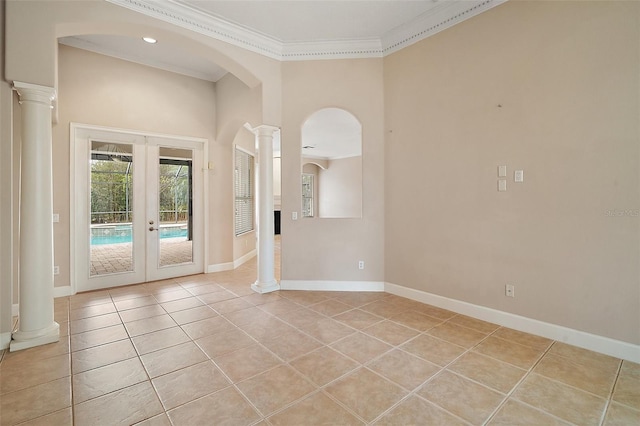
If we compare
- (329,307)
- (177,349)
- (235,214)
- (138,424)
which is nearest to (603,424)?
(329,307)

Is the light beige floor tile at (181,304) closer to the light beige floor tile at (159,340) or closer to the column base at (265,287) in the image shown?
the light beige floor tile at (159,340)

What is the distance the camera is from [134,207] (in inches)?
193

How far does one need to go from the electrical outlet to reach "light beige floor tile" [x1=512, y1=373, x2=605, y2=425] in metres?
1.04

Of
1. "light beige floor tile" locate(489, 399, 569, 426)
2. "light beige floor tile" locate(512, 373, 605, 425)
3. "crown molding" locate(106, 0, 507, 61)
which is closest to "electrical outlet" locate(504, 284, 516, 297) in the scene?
"light beige floor tile" locate(512, 373, 605, 425)

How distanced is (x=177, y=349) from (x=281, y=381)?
112cm

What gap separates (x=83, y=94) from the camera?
4430 millimetres

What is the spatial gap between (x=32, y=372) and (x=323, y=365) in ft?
7.48

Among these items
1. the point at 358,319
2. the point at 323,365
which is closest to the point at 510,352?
the point at 358,319

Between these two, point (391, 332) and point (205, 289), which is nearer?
point (391, 332)

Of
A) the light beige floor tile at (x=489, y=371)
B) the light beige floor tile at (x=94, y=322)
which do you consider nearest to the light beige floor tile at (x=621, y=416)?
the light beige floor tile at (x=489, y=371)

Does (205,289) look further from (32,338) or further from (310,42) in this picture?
(310,42)

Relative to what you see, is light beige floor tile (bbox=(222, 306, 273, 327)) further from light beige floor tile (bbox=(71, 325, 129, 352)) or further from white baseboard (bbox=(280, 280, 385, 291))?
light beige floor tile (bbox=(71, 325, 129, 352))

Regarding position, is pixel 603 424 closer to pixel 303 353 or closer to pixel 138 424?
pixel 303 353

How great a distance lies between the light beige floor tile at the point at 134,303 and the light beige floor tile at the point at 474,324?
148 inches
